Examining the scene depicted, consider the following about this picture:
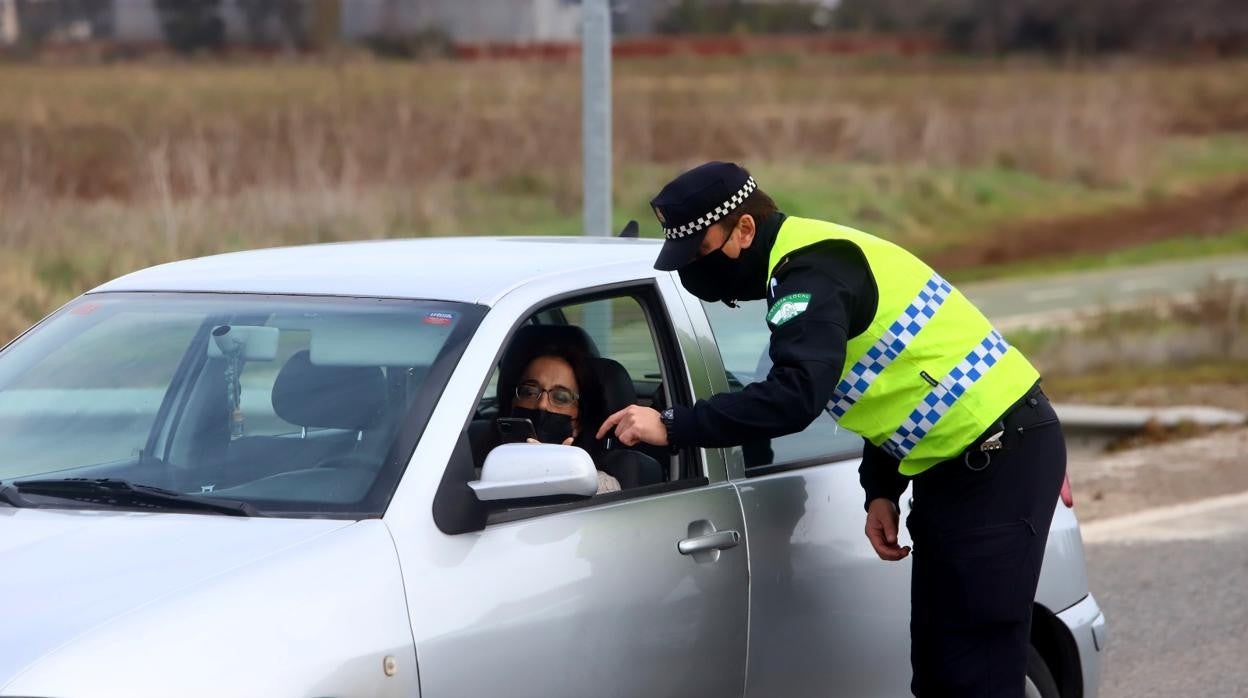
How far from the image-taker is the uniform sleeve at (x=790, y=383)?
400 centimetres

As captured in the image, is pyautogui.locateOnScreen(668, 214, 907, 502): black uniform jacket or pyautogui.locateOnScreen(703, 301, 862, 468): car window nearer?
Result: pyautogui.locateOnScreen(668, 214, 907, 502): black uniform jacket

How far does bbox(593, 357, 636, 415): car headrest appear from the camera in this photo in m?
4.74

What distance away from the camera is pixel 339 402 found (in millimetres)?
4031

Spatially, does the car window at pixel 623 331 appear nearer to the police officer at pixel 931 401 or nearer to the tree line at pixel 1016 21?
the police officer at pixel 931 401

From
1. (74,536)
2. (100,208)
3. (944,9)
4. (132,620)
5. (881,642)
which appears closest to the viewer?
(132,620)

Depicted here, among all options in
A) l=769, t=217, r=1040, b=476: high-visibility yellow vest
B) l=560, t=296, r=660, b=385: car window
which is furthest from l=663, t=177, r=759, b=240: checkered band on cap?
l=560, t=296, r=660, b=385: car window

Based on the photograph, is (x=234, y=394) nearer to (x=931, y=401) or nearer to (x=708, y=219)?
(x=708, y=219)

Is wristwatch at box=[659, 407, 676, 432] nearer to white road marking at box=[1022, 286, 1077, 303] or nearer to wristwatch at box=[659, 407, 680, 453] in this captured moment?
wristwatch at box=[659, 407, 680, 453]

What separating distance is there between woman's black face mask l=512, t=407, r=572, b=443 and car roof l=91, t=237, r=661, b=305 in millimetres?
419

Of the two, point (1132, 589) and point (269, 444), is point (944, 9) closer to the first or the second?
point (1132, 589)

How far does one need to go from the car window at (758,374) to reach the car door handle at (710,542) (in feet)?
1.03

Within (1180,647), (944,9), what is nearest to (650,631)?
(1180,647)

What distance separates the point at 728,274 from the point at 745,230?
0.37ft

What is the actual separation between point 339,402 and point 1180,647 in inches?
168
